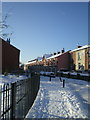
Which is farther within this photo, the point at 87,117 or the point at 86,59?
the point at 86,59

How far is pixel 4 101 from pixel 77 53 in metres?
45.5

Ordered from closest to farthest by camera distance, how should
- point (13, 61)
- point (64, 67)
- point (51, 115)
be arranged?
point (51, 115) → point (13, 61) → point (64, 67)

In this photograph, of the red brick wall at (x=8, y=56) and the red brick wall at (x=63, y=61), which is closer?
the red brick wall at (x=8, y=56)

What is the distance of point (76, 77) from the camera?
97.9 ft

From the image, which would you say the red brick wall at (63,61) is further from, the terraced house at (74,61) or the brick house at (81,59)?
the brick house at (81,59)

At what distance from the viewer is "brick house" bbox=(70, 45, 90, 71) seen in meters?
42.9

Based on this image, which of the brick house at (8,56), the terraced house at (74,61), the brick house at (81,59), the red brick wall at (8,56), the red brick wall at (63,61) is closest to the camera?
the brick house at (8,56)

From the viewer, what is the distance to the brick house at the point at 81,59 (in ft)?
141

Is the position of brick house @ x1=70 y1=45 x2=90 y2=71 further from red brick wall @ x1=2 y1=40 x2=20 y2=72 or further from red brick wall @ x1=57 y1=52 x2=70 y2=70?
red brick wall @ x1=2 y1=40 x2=20 y2=72

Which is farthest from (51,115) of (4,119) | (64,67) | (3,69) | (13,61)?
(64,67)

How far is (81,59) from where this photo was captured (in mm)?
45656

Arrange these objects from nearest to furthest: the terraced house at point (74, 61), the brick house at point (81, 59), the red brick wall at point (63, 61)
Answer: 1. the brick house at point (81, 59)
2. the terraced house at point (74, 61)
3. the red brick wall at point (63, 61)

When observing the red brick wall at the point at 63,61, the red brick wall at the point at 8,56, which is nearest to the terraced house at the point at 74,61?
the red brick wall at the point at 63,61

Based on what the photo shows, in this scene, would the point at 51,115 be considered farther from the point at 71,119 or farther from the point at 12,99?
the point at 12,99
